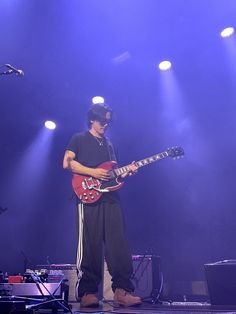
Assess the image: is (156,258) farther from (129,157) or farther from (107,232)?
(129,157)

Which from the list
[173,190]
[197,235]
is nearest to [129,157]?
[173,190]

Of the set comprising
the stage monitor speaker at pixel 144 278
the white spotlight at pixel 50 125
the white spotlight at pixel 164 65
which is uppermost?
the white spotlight at pixel 164 65

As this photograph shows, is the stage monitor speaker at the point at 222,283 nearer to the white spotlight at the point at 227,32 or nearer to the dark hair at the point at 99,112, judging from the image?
the dark hair at the point at 99,112

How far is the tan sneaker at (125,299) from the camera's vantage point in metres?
2.98

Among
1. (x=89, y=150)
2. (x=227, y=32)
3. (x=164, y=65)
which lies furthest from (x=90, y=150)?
(x=227, y=32)

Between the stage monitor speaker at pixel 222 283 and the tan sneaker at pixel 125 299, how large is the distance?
833mm

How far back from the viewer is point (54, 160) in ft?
25.0

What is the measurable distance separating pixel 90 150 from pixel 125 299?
4.46ft

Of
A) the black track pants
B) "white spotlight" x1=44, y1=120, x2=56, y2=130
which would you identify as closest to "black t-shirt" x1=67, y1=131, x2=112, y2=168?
the black track pants

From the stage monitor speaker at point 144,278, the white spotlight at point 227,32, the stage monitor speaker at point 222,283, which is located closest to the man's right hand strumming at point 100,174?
the stage monitor speaker at point 222,283

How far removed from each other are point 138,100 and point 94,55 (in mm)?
1251

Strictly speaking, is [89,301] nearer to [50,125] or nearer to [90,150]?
[90,150]

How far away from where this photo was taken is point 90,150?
3.50 meters

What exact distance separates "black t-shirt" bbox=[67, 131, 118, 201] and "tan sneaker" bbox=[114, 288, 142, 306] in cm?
86
